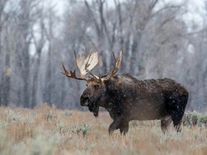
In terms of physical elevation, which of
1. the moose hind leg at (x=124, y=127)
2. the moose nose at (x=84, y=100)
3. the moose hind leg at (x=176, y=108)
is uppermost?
the moose nose at (x=84, y=100)

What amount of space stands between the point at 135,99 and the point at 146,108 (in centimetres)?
30

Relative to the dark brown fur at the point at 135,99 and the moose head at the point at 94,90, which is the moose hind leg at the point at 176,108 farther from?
the moose head at the point at 94,90

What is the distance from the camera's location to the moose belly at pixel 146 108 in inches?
452

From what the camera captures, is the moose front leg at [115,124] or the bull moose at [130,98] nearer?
the moose front leg at [115,124]

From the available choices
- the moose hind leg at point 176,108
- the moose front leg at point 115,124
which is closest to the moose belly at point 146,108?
the moose hind leg at point 176,108

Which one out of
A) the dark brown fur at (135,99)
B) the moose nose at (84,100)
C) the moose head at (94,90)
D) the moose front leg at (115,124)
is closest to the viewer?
the moose front leg at (115,124)

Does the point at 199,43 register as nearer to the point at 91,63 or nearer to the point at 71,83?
the point at 71,83

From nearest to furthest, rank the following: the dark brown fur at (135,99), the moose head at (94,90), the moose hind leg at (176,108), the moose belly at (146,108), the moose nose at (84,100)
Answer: the moose nose at (84,100) < the moose head at (94,90) < the dark brown fur at (135,99) < the moose belly at (146,108) < the moose hind leg at (176,108)

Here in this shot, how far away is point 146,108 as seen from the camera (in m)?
11.6

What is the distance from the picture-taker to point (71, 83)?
5925cm

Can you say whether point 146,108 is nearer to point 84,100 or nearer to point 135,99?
point 135,99

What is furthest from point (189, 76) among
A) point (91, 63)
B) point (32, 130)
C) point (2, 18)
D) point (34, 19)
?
point (32, 130)

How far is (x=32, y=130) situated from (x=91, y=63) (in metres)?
3.74

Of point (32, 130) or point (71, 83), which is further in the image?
point (71, 83)
